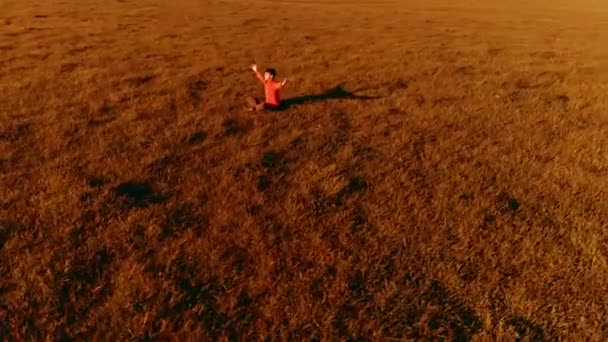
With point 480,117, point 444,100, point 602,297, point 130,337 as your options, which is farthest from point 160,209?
point 444,100

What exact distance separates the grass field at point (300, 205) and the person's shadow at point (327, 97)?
0.09 metres

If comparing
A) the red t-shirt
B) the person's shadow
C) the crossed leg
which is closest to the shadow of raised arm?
the person's shadow

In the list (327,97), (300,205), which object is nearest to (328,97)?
(327,97)

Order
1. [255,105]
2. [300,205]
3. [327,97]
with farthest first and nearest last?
1. [327,97]
2. [255,105]
3. [300,205]

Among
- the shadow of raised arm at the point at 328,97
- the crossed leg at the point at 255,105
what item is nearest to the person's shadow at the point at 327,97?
the shadow of raised arm at the point at 328,97

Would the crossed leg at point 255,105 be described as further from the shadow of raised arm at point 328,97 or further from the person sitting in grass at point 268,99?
the shadow of raised arm at point 328,97

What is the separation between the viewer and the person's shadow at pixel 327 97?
9.58 m

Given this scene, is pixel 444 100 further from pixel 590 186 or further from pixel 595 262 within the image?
pixel 595 262

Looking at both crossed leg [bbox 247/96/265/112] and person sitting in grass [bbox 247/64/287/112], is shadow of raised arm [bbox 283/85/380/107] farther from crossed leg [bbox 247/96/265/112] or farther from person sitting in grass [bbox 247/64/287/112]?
crossed leg [bbox 247/96/265/112]

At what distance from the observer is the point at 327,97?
10.1 m

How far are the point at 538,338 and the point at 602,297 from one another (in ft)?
3.47

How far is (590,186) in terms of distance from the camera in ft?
20.6

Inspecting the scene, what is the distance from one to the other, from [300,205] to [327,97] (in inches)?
202

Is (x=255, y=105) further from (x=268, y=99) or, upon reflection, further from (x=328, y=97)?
(x=328, y=97)
